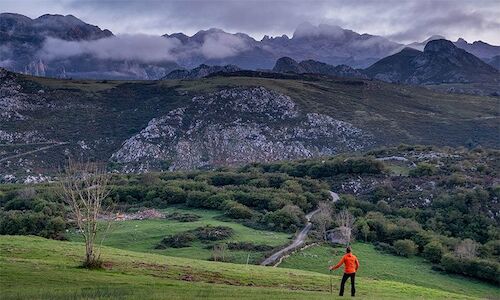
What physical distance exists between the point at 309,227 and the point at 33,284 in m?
63.4

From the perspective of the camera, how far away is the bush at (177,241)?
68.4m

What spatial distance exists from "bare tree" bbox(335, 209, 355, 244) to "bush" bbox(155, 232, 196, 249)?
23.6 metres

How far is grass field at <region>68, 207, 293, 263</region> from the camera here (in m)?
64.0

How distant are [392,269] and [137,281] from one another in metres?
41.3

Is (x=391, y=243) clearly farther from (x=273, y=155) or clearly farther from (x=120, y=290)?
(x=273, y=155)

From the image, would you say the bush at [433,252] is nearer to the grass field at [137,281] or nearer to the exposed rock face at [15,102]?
the grass field at [137,281]

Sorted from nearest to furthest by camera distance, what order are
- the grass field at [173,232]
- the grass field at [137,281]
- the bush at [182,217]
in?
the grass field at [137,281] < the grass field at [173,232] < the bush at [182,217]

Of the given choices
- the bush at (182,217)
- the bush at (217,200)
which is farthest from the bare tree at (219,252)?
the bush at (217,200)

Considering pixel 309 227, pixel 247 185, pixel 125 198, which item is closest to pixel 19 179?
pixel 125 198

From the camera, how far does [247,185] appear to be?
12081 cm

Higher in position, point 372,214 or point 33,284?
point 33,284

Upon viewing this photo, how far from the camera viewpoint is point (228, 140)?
184875 mm

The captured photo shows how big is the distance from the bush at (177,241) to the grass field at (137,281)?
22112 mm

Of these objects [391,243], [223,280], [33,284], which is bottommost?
[391,243]
